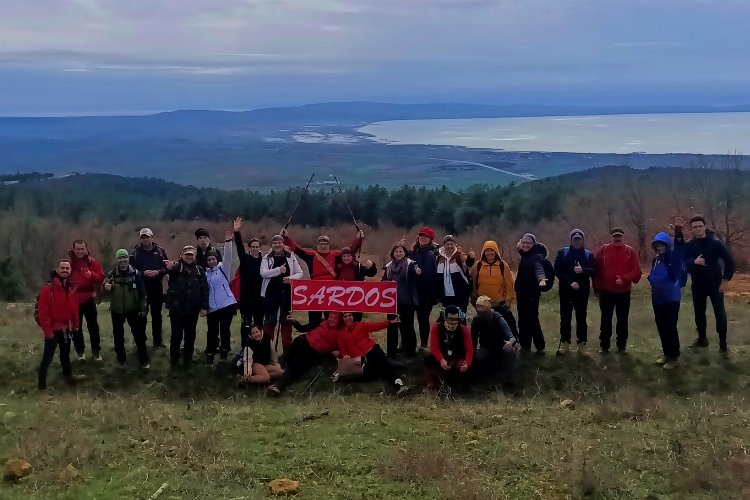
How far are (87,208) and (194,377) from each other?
74377 mm

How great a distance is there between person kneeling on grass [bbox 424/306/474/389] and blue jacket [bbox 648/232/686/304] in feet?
11.3

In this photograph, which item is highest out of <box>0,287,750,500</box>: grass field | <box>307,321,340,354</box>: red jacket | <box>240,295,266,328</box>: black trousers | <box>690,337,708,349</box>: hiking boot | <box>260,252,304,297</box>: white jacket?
<box>260,252,304,297</box>: white jacket

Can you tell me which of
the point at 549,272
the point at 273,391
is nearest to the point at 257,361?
the point at 273,391

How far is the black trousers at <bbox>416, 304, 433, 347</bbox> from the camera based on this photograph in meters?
12.6

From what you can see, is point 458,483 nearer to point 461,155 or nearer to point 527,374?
point 527,374

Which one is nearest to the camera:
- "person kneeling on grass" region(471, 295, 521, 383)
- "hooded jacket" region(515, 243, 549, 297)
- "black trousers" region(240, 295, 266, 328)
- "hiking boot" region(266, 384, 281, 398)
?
"person kneeling on grass" region(471, 295, 521, 383)

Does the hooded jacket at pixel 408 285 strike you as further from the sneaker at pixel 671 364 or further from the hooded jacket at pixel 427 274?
the sneaker at pixel 671 364

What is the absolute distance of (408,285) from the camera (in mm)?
12398

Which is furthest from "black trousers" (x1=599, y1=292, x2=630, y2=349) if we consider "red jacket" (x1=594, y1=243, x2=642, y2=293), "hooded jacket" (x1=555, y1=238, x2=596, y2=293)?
"hooded jacket" (x1=555, y1=238, x2=596, y2=293)

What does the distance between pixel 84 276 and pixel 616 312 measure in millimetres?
9322

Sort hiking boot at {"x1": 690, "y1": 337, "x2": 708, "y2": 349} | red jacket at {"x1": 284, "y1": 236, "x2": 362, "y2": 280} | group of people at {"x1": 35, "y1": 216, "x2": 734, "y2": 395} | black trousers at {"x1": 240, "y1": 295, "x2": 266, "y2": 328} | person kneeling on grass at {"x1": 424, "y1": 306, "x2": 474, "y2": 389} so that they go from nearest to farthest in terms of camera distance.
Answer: person kneeling on grass at {"x1": 424, "y1": 306, "x2": 474, "y2": 389} < group of people at {"x1": 35, "y1": 216, "x2": 734, "y2": 395} < red jacket at {"x1": 284, "y1": 236, "x2": 362, "y2": 280} < black trousers at {"x1": 240, "y1": 295, "x2": 266, "y2": 328} < hiking boot at {"x1": 690, "y1": 337, "x2": 708, "y2": 349}

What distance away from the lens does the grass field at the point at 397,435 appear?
727 cm

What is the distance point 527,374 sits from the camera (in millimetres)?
12320

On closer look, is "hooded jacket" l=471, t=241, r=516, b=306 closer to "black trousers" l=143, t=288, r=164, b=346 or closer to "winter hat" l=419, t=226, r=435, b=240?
"winter hat" l=419, t=226, r=435, b=240
